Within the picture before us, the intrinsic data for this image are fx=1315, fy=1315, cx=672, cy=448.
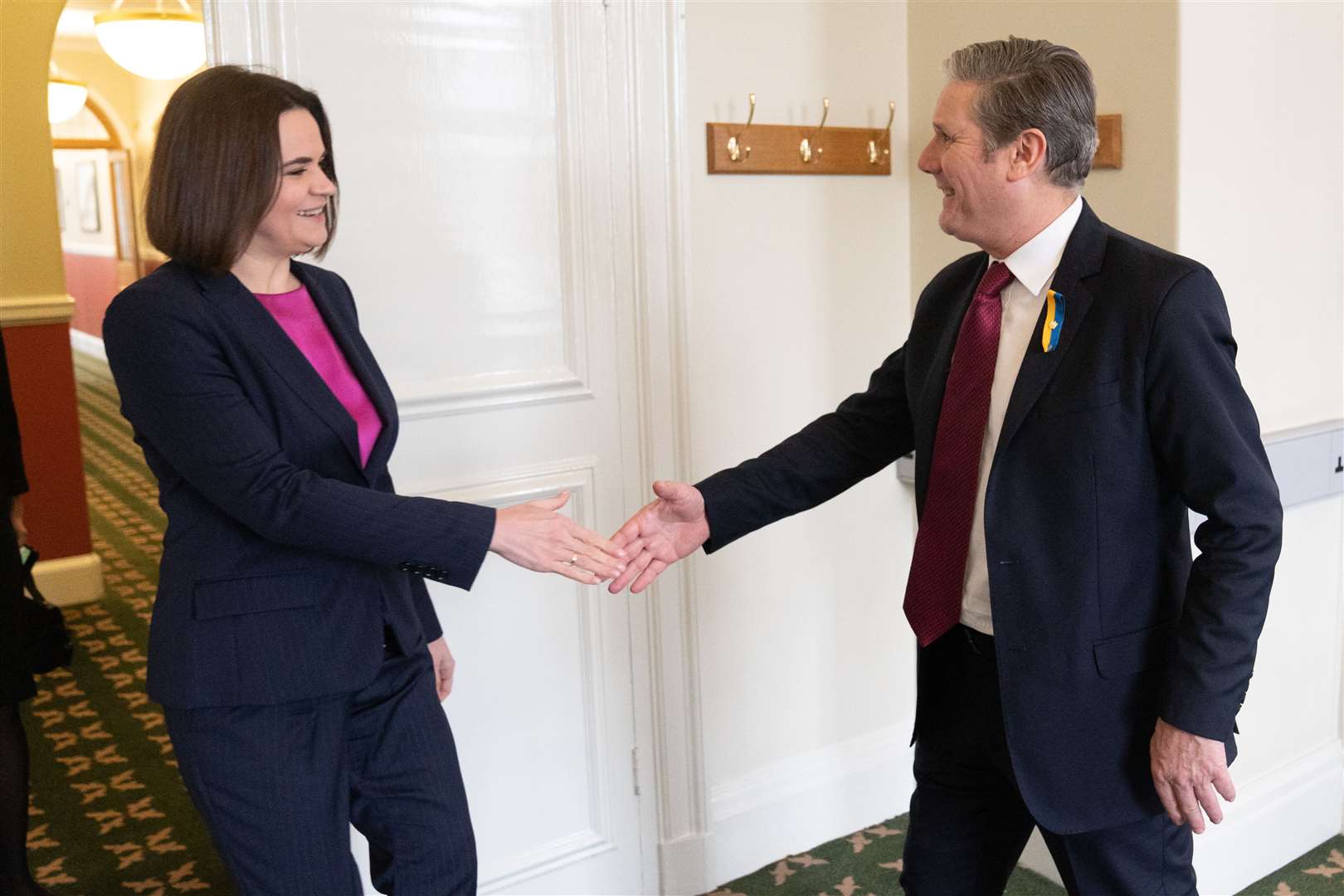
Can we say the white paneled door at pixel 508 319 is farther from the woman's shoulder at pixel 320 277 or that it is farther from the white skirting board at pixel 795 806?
the woman's shoulder at pixel 320 277

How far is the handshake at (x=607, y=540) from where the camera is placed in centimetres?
200

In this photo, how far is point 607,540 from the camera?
2.24 meters

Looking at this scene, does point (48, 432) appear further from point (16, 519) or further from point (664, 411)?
point (664, 411)

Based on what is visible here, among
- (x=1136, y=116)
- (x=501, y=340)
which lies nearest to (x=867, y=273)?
(x=1136, y=116)

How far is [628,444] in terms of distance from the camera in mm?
2980

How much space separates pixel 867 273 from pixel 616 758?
4.43 feet

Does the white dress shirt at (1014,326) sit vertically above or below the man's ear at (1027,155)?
below

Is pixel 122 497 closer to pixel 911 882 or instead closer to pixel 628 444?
pixel 628 444

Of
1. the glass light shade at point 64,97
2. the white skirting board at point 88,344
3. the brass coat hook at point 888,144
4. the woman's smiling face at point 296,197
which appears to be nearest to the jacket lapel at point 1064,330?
the woman's smiling face at point 296,197

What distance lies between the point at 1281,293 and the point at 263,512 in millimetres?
2305

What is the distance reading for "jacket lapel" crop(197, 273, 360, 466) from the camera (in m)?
1.90

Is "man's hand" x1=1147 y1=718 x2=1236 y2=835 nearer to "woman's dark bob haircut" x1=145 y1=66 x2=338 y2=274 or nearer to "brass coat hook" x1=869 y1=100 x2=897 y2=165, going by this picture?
"woman's dark bob haircut" x1=145 y1=66 x2=338 y2=274

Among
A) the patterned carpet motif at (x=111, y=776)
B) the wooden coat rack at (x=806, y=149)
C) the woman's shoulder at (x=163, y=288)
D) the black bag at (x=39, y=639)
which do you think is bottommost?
the patterned carpet motif at (x=111, y=776)

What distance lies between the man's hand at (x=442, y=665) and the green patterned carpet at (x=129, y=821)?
1.09 metres
